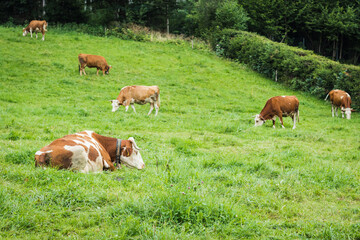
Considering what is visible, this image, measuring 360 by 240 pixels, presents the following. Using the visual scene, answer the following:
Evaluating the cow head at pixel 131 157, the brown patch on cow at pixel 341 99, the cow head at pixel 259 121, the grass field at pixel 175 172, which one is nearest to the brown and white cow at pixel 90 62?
the grass field at pixel 175 172

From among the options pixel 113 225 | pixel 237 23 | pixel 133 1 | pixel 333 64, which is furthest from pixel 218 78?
pixel 133 1

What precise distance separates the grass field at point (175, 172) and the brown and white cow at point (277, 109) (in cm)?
56


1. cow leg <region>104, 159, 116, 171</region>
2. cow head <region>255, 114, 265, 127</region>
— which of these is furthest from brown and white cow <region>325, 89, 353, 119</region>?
cow leg <region>104, 159, 116, 171</region>

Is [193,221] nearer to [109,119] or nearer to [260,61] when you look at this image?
[109,119]

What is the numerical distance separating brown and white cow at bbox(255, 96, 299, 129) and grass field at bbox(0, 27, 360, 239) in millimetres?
565

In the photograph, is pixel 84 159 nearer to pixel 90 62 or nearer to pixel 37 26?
pixel 90 62

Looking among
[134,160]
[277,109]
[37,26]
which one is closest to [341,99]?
[277,109]

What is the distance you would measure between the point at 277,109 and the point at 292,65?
11.3 m

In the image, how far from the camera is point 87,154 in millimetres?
5633

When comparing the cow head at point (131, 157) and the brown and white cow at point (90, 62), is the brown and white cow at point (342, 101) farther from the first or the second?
the cow head at point (131, 157)

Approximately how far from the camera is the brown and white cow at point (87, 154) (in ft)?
17.5

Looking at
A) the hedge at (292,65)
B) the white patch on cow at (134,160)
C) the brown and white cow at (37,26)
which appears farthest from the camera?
the brown and white cow at (37,26)

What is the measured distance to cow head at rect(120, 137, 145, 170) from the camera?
6.36 m

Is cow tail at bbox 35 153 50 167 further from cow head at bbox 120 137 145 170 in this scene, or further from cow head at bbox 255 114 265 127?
cow head at bbox 255 114 265 127
